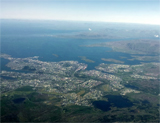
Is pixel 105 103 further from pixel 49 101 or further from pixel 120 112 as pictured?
pixel 49 101

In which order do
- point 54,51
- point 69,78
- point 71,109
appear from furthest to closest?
point 54,51 < point 69,78 < point 71,109

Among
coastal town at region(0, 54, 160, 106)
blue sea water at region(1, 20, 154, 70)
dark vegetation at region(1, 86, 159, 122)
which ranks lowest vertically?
dark vegetation at region(1, 86, 159, 122)

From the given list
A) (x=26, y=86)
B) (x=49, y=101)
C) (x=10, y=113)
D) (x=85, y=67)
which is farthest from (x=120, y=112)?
(x=85, y=67)

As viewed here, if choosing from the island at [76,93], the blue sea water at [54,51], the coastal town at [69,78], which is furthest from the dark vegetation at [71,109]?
the blue sea water at [54,51]

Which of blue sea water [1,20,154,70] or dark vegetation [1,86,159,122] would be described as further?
blue sea water [1,20,154,70]

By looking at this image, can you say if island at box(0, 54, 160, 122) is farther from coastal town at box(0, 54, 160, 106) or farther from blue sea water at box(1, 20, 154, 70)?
A: blue sea water at box(1, 20, 154, 70)

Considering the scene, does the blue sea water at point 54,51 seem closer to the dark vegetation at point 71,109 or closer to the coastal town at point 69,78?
the coastal town at point 69,78

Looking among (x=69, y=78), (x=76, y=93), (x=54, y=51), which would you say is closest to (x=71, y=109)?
(x=76, y=93)

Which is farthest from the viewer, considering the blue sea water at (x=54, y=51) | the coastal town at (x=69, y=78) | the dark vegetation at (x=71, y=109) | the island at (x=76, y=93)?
the blue sea water at (x=54, y=51)

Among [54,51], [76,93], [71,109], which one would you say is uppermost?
[54,51]

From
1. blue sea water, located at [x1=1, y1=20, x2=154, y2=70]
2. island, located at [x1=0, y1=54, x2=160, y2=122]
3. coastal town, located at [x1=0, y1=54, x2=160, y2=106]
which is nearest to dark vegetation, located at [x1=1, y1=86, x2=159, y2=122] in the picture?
island, located at [x1=0, y1=54, x2=160, y2=122]

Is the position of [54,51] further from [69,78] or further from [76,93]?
[76,93]

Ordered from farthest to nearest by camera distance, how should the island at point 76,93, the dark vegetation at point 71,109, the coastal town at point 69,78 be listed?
the coastal town at point 69,78, the island at point 76,93, the dark vegetation at point 71,109
